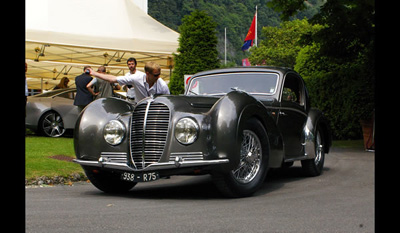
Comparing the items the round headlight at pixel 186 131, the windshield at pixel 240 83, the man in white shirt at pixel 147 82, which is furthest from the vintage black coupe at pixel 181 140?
the man in white shirt at pixel 147 82

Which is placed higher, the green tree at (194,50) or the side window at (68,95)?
the green tree at (194,50)

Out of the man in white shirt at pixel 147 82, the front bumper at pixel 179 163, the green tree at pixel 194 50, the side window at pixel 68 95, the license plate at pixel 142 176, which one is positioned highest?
the green tree at pixel 194 50

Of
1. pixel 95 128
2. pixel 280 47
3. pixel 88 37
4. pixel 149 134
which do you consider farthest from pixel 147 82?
pixel 280 47

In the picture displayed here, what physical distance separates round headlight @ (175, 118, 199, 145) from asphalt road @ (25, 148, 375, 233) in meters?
0.71

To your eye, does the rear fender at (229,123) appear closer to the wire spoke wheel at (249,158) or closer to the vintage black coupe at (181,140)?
the vintage black coupe at (181,140)

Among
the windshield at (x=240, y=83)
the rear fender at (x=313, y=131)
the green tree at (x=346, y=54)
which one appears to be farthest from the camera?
the green tree at (x=346, y=54)

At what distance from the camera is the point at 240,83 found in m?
8.07

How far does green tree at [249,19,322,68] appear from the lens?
222ft

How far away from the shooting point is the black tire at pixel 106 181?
6.84m

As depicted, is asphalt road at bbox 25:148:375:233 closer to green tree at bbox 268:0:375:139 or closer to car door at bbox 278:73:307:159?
car door at bbox 278:73:307:159

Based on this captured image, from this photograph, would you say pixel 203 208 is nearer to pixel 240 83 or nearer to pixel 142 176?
pixel 142 176

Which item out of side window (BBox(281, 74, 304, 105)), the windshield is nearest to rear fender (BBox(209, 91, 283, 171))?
the windshield
